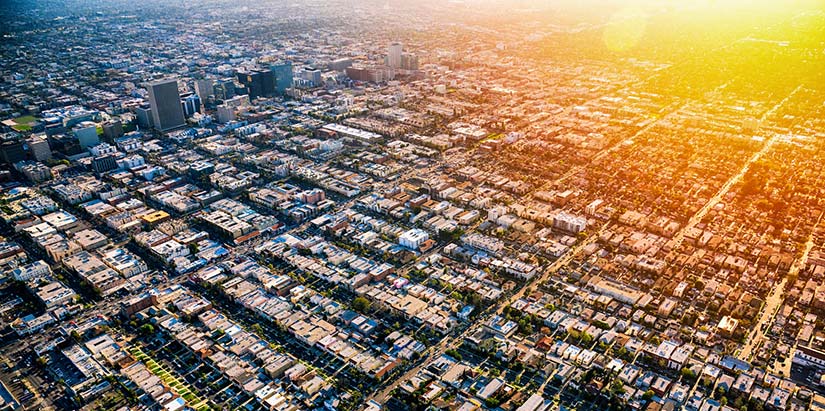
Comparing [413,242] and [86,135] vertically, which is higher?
[86,135]

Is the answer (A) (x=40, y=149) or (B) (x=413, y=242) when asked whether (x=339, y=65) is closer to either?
(A) (x=40, y=149)

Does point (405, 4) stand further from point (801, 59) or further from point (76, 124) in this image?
point (76, 124)

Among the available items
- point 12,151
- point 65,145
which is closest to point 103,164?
point 65,145

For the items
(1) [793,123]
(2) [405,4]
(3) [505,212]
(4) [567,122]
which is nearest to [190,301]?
(3) [505,212]

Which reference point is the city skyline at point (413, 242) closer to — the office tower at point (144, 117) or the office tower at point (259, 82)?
the office tower at point (259, 82)

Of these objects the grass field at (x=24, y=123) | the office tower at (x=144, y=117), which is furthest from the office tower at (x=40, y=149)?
the grass field at (x=24, y=123)

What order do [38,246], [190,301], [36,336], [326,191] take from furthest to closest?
[326,191] < [38,246] < [190,301] < [36,336]

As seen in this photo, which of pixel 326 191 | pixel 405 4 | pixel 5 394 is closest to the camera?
pixel 5 394
